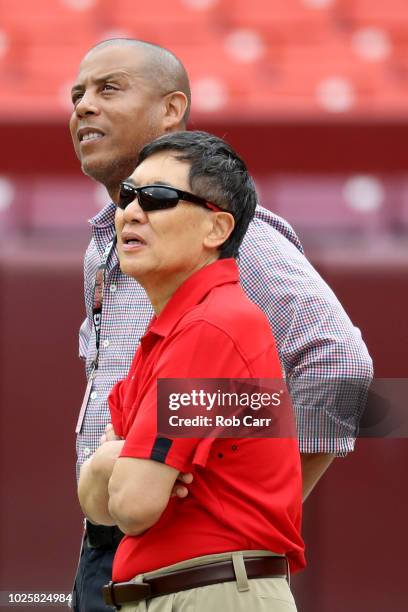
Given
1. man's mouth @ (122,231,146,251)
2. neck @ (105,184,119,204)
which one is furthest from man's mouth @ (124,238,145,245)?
neck @ (105,184,119,204)

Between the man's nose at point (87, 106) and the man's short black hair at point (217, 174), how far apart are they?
420 mm

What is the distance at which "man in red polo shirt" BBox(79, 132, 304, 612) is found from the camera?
1.09 m

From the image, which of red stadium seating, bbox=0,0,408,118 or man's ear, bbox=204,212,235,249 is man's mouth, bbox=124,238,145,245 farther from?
red stadium seating, bbox=0,0,408,118

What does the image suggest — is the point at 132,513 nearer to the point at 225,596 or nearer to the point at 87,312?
the point at 225,596

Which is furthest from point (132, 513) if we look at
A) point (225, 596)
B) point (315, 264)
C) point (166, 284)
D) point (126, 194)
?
point (315, 264)

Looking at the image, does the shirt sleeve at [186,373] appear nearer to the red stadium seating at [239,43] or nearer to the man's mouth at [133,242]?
the man's mouth at [133,242]

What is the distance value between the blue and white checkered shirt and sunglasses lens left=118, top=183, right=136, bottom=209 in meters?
0.30

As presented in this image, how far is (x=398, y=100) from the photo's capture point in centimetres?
515

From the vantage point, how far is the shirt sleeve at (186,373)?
1087 mm

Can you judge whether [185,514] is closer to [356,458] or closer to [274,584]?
[274,584]

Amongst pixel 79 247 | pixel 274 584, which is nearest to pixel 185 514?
pixel 274 584

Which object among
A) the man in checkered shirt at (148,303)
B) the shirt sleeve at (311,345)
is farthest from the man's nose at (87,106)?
the shirt sleeve at (311,345)

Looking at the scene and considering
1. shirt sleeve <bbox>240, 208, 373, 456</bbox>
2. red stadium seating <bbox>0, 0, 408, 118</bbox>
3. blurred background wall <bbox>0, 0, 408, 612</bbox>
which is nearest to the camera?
shirt sleeve <bbox>240, 208, 373, 456</bbox>

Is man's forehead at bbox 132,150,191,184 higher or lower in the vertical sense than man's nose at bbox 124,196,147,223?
higher
